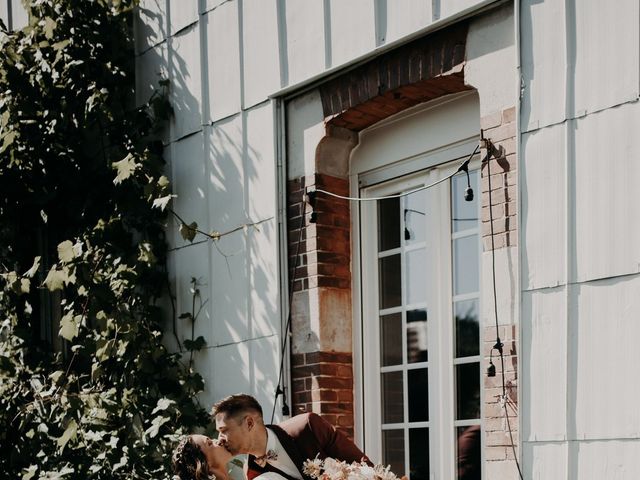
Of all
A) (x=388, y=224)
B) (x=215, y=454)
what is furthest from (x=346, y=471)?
(x=388, y=224)

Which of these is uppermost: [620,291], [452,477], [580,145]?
[580,145]

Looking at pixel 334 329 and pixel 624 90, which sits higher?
pixel 624 90

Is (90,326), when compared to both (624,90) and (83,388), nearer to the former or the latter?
(83,388)

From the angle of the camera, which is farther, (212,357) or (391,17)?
(212,357)

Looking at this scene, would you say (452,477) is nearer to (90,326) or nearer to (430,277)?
(430,277)

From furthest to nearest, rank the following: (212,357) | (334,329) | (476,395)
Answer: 1. (212,357)
2. (334,329)
3. (476,395)

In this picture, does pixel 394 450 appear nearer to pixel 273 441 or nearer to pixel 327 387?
pixel 327 387

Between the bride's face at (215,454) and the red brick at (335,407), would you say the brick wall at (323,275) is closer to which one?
the red brick at (335,407)

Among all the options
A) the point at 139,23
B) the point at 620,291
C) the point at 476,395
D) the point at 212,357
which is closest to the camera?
the point at 620,291

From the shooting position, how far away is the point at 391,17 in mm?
6000

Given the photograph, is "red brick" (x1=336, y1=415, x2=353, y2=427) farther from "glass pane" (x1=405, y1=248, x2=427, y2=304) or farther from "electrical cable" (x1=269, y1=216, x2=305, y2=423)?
"glass pane" (x1=405, y1=248, x2=427, y2=304)

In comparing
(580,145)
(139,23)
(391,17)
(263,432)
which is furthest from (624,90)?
(139,23)

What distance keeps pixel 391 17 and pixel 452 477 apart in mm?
2430

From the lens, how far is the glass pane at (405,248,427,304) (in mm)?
6180
